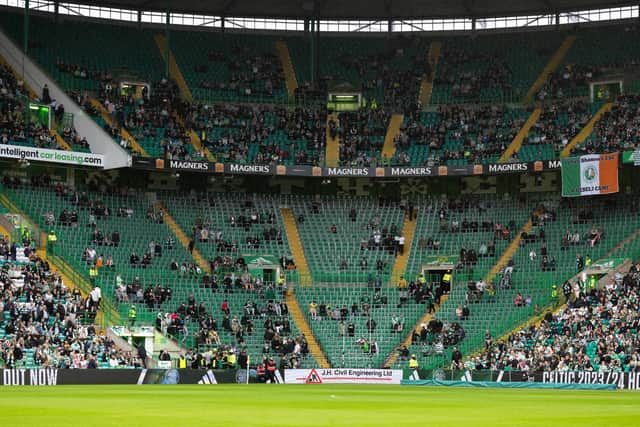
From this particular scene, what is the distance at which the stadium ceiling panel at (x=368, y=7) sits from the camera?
260 feet

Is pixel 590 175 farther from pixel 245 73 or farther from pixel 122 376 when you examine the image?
pixel 122 376

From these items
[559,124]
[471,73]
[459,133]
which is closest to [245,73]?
[459,133]

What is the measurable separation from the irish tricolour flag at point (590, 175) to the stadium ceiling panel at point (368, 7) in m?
17.2

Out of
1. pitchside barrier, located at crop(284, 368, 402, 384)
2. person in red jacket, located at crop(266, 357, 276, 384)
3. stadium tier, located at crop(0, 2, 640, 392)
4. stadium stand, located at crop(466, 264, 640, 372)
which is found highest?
stadium tier, located at crop(0, 2, 640, 392)

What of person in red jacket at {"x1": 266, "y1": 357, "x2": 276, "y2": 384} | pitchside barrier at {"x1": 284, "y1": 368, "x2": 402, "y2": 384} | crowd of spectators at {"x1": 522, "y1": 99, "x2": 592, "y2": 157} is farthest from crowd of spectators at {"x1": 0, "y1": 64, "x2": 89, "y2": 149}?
crowd of spectators at {"x1": 522, "y1": 99, "x2": 592, "y2": 157}

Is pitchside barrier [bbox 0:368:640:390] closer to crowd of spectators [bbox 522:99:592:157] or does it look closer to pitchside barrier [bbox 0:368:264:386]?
pitchside barrier [bbox 0:368:264:386]

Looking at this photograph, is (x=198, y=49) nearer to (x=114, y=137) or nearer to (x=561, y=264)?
(x=114, y=137)

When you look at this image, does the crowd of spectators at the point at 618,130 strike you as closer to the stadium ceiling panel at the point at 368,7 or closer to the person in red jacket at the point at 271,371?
the stadium ceiling panel at the point at 368,7

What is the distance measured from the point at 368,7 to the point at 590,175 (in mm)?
23973

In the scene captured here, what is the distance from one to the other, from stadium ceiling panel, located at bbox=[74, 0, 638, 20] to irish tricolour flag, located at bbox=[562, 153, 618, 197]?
56.5ft

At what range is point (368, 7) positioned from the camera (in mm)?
81812

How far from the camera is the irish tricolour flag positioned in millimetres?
66375

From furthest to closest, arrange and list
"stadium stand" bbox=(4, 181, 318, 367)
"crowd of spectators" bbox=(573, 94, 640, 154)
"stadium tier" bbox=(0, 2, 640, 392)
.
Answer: "crowd of spectators" bbox=(573, 94, 640, 154) < "stadium stand" bbox=(4, 181, 318, 367) < "stadium tier" bbox=(0, 2, 640, 392)

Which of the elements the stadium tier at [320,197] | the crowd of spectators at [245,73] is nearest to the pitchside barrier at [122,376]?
the stadium tier at [320,197]
